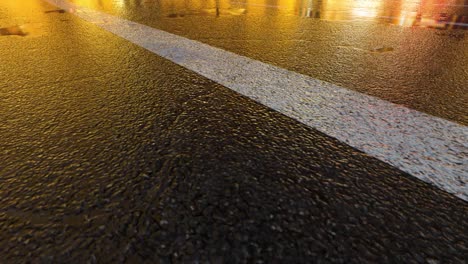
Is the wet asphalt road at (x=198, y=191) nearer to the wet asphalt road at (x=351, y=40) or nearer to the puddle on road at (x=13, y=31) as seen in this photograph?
the wet asphalt road at (x=351, y=40)

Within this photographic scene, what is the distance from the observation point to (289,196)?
103cm

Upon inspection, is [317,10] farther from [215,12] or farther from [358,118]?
[358,118]

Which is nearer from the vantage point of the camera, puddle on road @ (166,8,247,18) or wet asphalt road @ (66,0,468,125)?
wet asphalt road @ (66,0,468,125)

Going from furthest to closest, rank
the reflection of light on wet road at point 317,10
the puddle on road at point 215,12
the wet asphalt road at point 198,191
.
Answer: the puddle on road at point 215,12
the reflection of light on wet road at point 317,10
the wet asphalt road at point 198,191

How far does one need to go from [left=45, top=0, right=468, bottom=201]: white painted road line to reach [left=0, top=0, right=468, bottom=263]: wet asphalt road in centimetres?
9

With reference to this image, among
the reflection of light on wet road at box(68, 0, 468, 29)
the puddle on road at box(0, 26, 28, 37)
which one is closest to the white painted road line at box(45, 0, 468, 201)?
the puddle on road at box(0, 26, 28, 37)

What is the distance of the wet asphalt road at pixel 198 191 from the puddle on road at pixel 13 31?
7.82 ft

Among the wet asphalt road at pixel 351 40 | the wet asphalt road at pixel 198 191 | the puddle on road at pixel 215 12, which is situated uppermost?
the puddle on road at pixel 215 12

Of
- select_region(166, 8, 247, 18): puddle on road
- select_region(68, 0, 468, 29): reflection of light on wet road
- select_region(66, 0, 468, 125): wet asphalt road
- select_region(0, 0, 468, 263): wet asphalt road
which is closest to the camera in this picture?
select_region(0, 0, 468, 263): wet asphalt road

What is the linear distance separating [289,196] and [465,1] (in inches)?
333

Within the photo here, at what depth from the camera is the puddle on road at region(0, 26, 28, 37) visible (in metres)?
3.56

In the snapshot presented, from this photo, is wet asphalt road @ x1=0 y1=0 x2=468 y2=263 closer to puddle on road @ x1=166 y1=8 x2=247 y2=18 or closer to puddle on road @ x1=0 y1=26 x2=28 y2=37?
puddle on road @ x1=0 y1=26 x2=28 y2=37

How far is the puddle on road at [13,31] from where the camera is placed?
3558mm

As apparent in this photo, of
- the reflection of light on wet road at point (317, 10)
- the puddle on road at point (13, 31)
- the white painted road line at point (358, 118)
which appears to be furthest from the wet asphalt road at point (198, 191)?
the reflection of light on wet road at point (317, 10)
